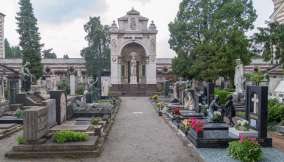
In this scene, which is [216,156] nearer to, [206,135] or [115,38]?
[206,135]

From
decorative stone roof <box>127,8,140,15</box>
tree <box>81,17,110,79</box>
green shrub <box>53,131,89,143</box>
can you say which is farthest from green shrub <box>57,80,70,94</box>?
green shrub <box>53,131,89,143</box>

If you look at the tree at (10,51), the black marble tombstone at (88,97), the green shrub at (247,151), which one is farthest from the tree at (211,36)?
the tree at (10,51)

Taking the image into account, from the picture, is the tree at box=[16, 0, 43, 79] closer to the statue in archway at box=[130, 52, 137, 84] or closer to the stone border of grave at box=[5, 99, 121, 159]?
the statue in archway at box=[130, 52, 137, 84]

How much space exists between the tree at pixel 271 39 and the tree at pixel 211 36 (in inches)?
199

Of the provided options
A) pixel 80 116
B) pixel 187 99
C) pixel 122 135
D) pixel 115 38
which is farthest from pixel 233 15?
pixel 122 135

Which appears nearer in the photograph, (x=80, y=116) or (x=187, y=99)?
(x=80, y=116)

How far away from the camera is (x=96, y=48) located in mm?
55500

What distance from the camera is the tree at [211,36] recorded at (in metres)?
31.4

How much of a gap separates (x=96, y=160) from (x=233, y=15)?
91.7ft

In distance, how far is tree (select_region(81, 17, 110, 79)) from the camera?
54.5 meters

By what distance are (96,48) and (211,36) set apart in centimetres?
2641

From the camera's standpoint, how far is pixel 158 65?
60.8m

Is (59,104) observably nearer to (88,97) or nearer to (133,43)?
(88,97)

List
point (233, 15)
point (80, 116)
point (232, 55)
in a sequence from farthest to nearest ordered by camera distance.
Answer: point (233, 15) → point (232, 55) → point (80, 116)
